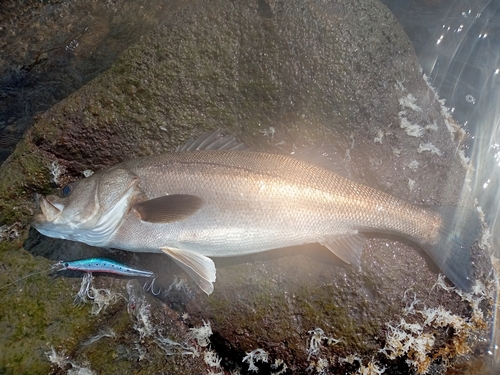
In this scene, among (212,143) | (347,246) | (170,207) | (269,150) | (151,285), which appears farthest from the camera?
(269,150)

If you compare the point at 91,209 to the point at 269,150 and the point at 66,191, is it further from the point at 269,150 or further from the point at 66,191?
the point at 269,150

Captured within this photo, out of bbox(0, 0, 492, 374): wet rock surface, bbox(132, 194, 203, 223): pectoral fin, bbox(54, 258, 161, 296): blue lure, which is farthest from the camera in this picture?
bbox(54, 258, 161, 296): blue lure

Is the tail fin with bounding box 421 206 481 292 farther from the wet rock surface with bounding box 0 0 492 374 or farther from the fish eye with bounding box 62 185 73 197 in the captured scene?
the fish eye with bounding box 62 185 73 197

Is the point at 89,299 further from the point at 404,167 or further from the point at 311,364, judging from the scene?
the point at 404,167

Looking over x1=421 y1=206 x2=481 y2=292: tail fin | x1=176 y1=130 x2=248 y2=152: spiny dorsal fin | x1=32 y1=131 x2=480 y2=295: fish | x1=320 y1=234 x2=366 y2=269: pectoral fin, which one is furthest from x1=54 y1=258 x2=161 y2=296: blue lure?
x1=421 y1=206 x2=481 y2=292: tail fin

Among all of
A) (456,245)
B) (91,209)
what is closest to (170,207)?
(91,209)

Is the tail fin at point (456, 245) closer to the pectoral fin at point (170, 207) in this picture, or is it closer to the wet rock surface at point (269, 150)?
the wet rock surface at point (269, 150)

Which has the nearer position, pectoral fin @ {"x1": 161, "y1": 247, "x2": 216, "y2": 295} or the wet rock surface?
pectoral fin @ {"x1": 161, "y1": 247, "x2": 216, "y2": 295}

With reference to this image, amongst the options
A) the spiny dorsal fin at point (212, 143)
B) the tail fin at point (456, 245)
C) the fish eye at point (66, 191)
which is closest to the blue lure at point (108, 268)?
the fish eye at point (66, 191)
